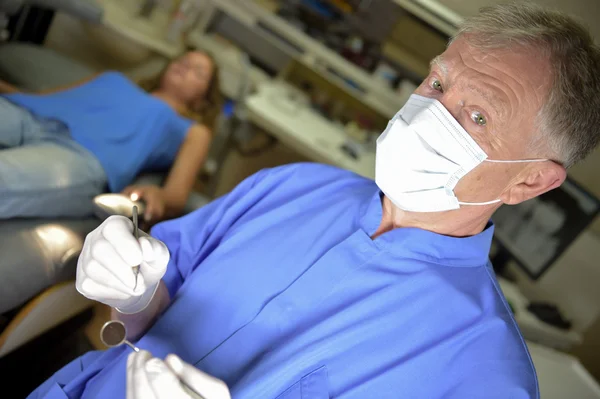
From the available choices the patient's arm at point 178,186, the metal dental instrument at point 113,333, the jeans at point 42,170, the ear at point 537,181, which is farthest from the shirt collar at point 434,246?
the jeans at point 42,170

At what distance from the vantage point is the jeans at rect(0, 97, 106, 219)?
1327mm

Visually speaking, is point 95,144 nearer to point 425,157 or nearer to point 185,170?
point 185,170

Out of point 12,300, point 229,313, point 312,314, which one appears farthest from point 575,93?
point 12,300

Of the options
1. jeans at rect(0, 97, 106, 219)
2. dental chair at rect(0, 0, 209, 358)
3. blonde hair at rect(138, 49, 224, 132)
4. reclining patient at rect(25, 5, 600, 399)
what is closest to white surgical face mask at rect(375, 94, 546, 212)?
reclining patient at rect(25, 5, 600, 399)

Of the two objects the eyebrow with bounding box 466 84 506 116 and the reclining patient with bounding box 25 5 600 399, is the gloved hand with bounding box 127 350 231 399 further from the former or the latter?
the eyebrow with bounding box 466 84 506 116

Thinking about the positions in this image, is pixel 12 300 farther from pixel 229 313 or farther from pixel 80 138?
pixel 80 138

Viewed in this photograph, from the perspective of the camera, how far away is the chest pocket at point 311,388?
32.1 inches

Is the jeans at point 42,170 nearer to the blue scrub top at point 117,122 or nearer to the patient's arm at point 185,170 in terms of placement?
the blue scrub top at point 117,122

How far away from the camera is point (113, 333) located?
89 centimetres

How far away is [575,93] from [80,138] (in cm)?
173

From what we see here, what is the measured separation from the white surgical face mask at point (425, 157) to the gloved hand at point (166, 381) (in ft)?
1.79

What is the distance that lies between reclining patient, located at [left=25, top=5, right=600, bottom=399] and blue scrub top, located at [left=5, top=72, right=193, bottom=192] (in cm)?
93

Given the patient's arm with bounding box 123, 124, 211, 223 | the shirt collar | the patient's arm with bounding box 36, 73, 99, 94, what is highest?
the shirt collar

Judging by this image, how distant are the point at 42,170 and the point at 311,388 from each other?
1200 millimetres
